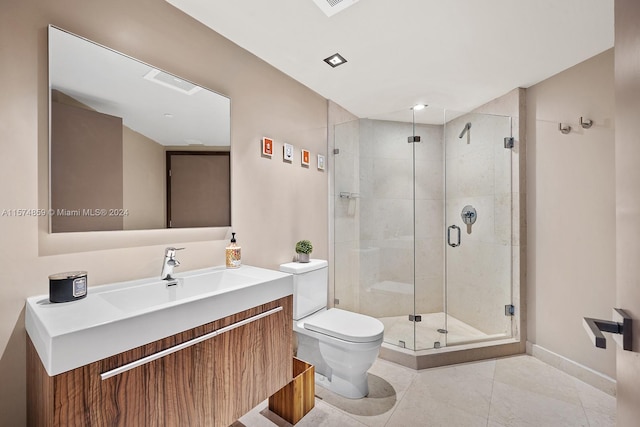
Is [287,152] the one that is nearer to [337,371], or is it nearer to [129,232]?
[129,232]

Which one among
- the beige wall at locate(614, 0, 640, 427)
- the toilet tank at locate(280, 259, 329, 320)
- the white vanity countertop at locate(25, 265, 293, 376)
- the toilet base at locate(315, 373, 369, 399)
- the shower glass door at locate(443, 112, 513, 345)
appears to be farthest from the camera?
the shower glass door at locate(443, 112, 513, 345)

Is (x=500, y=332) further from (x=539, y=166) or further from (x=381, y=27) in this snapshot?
(x=381, y=27)

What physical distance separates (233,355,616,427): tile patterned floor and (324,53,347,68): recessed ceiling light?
2.41m

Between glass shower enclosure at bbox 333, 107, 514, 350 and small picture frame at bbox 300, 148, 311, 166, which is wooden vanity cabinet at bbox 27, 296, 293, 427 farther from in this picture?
glass shower enclosure at bbox 333, 107, 514, 350

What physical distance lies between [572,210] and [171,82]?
2916 mm

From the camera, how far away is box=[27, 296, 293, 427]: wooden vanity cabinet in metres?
0.84

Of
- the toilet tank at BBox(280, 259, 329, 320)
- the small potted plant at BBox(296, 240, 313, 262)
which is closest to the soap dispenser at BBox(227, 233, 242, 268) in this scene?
the toilet tank at BBox(280, 259, 329, 320)

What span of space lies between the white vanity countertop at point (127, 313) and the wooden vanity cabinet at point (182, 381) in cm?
4

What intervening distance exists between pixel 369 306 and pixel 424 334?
554mm

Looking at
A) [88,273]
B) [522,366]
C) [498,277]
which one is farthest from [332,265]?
[88,273]

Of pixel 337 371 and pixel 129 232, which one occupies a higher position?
pixel 129 232

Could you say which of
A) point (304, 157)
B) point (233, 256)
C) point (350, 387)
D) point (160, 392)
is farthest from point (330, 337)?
point (304, 157)

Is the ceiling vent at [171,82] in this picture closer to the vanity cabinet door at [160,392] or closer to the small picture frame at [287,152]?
the small picture frame at [287,152]

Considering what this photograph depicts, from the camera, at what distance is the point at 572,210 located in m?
2.17
